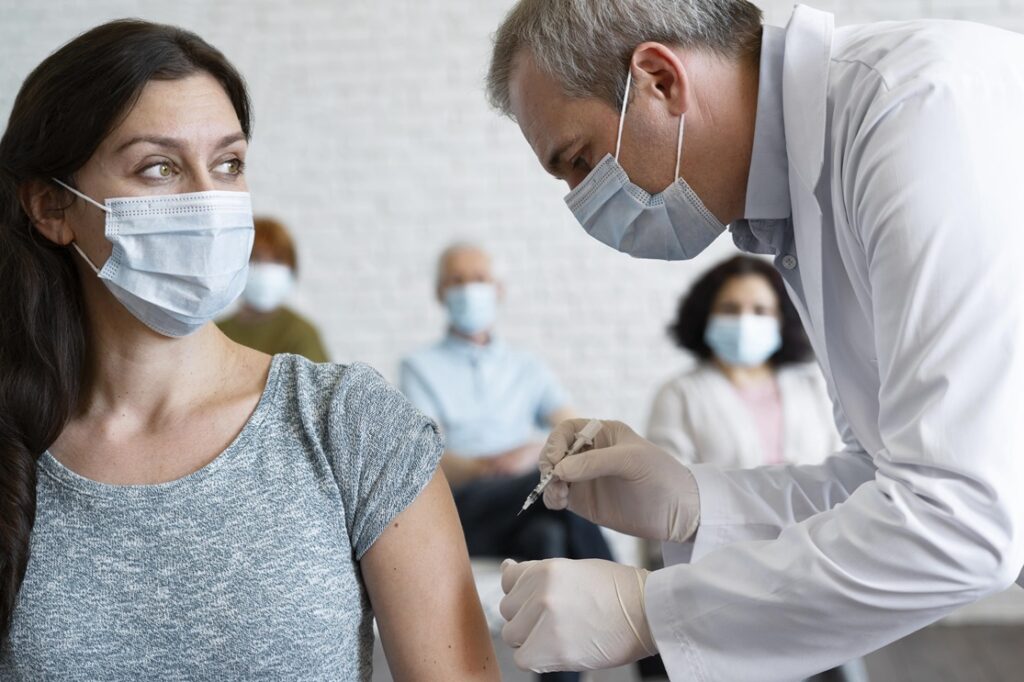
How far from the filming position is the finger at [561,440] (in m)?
1.50

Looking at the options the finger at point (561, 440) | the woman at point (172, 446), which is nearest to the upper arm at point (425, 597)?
the woman at point (172, 446)

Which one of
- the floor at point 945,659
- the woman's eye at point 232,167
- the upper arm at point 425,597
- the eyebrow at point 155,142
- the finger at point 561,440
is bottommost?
the floor at point 945,659

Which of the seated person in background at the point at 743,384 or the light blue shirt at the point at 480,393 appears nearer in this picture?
the seated person in background at the point at 743,384

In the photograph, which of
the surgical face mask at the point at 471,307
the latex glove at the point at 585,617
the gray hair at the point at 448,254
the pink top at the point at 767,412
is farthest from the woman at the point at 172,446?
the gray hair at the point at 448,254

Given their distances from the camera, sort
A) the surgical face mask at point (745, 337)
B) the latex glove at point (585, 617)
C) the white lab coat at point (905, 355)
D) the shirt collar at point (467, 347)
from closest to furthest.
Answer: the white lab coat at point (905, 355)
the latex glove at point (585, 617)
the surgical face mask at point (745, 337)
the shirt collar at point (467, 347)

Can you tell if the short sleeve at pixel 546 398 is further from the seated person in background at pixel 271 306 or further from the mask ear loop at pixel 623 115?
the mask ear loop at pixel 623 115

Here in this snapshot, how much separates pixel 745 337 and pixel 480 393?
0.95 m

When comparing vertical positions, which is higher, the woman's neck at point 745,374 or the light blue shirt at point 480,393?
the woman's neck at point 745,374

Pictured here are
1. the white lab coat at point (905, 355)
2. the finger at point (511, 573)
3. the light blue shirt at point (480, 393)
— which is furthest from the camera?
the light blue shirt at point (480, 393)

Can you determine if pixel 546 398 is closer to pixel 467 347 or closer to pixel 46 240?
pixel 467 347

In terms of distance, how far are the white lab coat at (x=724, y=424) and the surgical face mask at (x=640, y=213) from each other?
185 cm

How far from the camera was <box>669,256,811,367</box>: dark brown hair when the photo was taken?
3385 millimetres

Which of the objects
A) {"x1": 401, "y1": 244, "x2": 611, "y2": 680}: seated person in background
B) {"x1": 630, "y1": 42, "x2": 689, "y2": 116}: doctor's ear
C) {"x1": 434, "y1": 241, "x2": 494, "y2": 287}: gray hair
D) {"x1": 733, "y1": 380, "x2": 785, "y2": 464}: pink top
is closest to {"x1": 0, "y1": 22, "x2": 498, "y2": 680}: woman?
{"x1": 630, "y1": 42, "x2": 689, "y2": 116}: doctor's ear

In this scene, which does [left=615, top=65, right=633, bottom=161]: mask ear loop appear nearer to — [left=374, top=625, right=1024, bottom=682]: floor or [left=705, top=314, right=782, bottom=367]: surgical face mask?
[left=705, top=314, right=782, bottom=367]: surgical face mask
